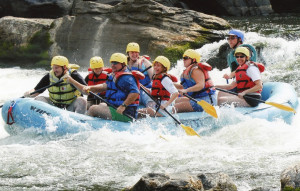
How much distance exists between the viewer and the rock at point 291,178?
4297 millimetres

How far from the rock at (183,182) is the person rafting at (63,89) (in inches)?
114

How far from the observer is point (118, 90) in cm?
684

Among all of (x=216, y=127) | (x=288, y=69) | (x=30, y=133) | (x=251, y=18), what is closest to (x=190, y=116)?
(x=216, y=127)

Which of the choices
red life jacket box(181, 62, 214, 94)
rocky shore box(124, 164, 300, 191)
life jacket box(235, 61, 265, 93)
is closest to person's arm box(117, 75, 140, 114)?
red life jacket box(181, 62, 214, 94)

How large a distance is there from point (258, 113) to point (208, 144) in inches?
40.2

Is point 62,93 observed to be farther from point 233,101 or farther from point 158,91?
point 233,101

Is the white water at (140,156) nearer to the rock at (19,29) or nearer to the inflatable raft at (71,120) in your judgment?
the inflatable raft at (71,120)

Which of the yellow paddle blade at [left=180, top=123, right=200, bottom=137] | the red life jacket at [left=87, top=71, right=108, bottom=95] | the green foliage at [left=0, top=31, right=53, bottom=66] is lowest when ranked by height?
the green foliage at [left=0, top=31, right=53, bottom=66]

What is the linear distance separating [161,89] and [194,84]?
48cm

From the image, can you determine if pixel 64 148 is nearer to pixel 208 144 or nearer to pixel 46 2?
pixel 208 144

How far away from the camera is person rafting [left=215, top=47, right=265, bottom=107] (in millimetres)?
7207

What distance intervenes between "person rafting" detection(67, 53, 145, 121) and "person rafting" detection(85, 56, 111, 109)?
0.33m

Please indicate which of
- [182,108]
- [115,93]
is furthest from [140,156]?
[182,108]

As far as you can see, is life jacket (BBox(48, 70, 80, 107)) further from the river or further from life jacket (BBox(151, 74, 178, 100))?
life jacket (BBox(151, 74, 178, 100))
